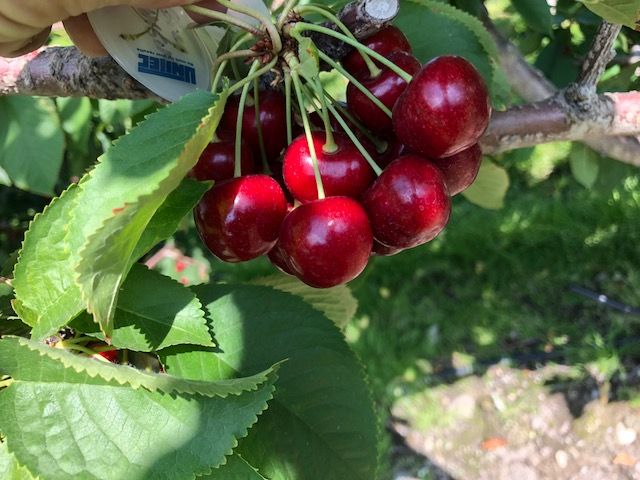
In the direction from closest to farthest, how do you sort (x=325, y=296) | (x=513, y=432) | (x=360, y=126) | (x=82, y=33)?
1. (x=360, y=126)
2. (x=82, y=33)
3. (x=325, y=296)
4. (x=513, y=432)

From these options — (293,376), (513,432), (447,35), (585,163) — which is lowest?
(513,432)

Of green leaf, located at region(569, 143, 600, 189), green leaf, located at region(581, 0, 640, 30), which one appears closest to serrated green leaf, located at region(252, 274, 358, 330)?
green leaf, located at region(581, 0, 640, 30)

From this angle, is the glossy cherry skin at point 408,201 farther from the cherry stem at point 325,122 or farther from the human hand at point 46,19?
the human hand at point 46,19

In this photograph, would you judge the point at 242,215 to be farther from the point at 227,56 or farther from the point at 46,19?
the point at 46,19

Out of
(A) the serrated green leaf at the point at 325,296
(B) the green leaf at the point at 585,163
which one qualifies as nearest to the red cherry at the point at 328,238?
(A) the serrated green leaf at the point at 325,296

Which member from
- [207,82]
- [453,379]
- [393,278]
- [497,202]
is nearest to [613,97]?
[497,202]

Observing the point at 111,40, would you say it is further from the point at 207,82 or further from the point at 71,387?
the point at 71,387

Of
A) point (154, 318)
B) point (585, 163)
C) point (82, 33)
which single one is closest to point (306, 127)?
point (154, 318)
